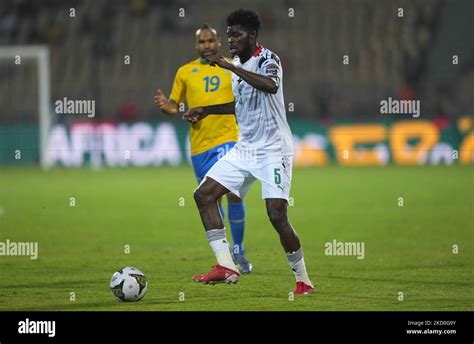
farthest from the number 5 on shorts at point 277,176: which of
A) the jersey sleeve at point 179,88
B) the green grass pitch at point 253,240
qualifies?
the jersey sleeve at point 179,88

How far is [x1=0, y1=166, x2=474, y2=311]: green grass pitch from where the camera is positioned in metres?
8.72

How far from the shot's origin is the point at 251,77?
27.2 feet

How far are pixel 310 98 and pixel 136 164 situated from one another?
580 centimetres

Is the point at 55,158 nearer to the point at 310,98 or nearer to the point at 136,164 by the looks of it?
the point at 136,164

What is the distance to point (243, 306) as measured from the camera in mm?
8227

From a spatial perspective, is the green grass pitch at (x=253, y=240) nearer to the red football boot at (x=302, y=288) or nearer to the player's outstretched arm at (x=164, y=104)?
the red football boot at (x=302, y=288)

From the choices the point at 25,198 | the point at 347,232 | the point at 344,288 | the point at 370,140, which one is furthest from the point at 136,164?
the point at 344,288

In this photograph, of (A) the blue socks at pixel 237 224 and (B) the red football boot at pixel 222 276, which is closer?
(B) the red football boot at pixel 222 276

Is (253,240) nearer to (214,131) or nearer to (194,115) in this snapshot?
(214,131)

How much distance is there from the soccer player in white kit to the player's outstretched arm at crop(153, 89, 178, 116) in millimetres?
1329

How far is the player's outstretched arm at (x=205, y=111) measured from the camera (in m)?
9.26

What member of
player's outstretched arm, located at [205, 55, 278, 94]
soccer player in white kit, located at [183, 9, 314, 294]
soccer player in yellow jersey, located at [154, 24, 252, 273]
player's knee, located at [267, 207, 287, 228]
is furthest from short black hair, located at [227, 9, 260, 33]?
soccer player in yellow jersey, located at [154, 24, 252, 273]

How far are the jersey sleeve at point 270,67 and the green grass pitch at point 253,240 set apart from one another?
1.93 metres

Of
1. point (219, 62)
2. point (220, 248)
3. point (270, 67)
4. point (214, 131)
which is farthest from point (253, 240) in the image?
point (219, 62)
